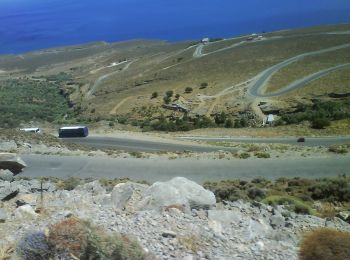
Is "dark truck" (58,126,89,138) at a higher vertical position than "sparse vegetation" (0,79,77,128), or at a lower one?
lower

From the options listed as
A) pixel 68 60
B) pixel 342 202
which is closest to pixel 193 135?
pixel 342 202

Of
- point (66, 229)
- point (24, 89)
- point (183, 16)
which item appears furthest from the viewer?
point (183, 16)

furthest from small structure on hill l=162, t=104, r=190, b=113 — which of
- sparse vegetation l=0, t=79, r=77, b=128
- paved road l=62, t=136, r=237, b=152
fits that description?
paved road l=62, t=136, r=237, b=152

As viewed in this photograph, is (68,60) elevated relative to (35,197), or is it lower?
elevated

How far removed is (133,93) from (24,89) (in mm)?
27153

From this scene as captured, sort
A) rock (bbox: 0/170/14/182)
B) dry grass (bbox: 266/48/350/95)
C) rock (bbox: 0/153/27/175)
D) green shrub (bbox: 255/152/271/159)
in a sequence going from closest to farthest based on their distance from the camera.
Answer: rock (bbox: 0/170/14/182) → rock (bbox: 0/153/27/175) → green shrub (bbox: 255/152/271/159) → dry grass (bbox: 266/48/350/95)

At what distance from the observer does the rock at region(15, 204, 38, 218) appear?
11.5m

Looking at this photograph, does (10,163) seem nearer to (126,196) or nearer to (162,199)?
(126,196)

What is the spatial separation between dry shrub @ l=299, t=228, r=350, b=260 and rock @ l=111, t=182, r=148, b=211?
4.34 meters

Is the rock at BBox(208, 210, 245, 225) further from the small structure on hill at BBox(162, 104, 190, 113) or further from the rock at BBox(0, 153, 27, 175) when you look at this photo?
the small structure on hill at BBox(162, 104, 190, 113)

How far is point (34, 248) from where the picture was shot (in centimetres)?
857

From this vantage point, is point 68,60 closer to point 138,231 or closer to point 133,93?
point 133,93

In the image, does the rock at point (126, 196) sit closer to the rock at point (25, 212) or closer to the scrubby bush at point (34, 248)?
the rock at point (25, 212)

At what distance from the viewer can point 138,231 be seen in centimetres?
1008
